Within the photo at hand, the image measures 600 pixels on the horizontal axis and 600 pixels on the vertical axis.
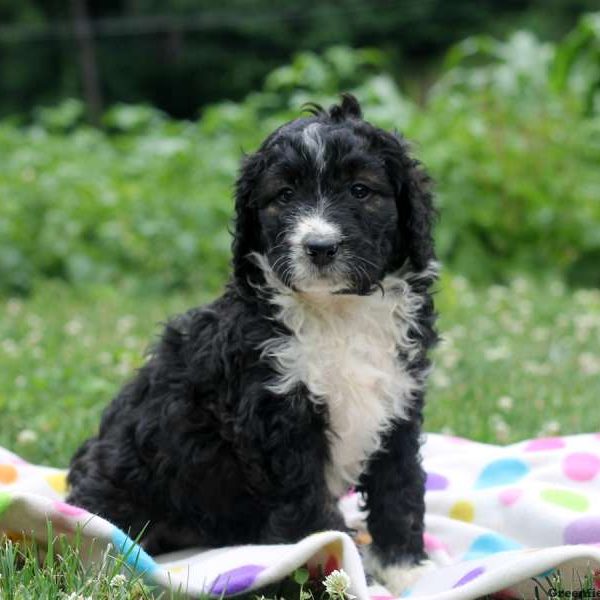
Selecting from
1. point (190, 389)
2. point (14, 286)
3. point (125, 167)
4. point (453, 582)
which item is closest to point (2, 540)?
point (190, 389)

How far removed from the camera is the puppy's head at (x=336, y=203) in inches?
132

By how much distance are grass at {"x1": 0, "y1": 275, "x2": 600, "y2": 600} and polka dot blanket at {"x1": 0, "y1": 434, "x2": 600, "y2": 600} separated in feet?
0.44

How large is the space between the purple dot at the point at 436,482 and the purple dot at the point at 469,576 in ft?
3.63

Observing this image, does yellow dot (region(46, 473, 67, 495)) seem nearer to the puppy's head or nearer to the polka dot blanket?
the polka dot blanket

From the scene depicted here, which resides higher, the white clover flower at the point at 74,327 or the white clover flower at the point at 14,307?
the white clover flower at the point at 14,307

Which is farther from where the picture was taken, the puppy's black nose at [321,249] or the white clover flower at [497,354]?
the white clover flower at [497,354]

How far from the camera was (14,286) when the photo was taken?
376 inches

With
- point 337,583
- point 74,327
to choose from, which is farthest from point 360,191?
point 74,327

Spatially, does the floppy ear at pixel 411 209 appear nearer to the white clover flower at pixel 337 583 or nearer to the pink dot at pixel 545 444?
the white clover flower at pixel 337 583

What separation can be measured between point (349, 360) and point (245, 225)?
2.01ft

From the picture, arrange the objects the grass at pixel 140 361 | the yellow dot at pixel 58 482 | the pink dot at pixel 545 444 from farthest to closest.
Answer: the grass at pixel 140 361
the pink dot at pixel 545 444
the yellow dot at pixel 58 482

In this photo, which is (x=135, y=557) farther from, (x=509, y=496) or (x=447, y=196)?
(x=447, y=196)

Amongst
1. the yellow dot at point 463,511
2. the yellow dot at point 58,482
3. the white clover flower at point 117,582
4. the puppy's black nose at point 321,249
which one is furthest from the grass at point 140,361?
the puppy's black nose at point 321,249

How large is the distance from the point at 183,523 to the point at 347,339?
954 mm
